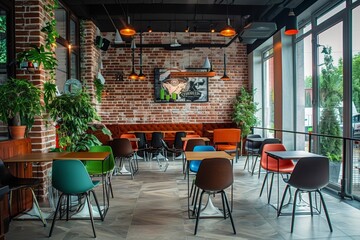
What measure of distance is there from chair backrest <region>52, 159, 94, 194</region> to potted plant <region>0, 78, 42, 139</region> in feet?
3.99

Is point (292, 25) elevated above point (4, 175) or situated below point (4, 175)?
above

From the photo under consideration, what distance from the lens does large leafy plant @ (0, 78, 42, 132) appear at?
14.0ft

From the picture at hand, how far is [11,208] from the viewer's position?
4164 mm

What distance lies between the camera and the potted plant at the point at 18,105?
427 centimetres

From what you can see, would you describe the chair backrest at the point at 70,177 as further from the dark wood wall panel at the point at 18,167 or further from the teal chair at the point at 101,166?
the teal chair at the point at 101,166

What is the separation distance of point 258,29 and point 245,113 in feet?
11.2

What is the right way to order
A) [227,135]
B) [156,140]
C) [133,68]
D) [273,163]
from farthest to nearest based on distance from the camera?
[133,68] → [156,140] → [227,135] → [273,163]

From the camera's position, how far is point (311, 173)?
373cm

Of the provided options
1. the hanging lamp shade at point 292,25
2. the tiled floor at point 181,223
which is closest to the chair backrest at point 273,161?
the tiled floor at point 181,223

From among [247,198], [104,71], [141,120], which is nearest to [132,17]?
[104,71]

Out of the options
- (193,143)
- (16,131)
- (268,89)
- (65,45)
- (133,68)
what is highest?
(65,45)

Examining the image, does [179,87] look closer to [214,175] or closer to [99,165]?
[99,165]

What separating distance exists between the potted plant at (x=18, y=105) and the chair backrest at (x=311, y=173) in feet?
11.5

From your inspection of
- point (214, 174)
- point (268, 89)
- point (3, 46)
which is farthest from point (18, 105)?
point (268, 89)
